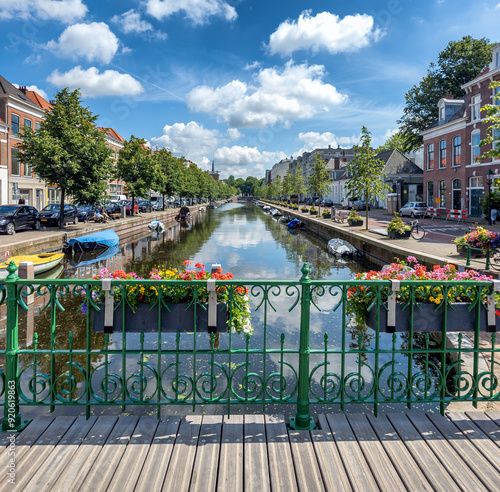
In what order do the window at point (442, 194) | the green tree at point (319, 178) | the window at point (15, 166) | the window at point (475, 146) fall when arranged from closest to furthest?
1. the window at point (475, 146)
2. the window at point (15, 166)
3. the window at point (442, 194)
4. the green tree at point (319, 178)

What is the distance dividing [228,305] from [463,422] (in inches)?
97.2

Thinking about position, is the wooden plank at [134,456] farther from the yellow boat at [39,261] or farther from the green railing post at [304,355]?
the yellow boat at [39,261]

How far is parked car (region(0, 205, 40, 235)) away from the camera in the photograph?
72.2 ft

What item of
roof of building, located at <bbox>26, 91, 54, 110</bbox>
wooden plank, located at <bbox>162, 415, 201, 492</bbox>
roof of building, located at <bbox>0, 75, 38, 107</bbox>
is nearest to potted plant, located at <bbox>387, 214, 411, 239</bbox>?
wooden plank, located at <bbox>162, 415, 201, 492</bbox>

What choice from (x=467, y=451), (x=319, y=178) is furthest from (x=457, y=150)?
(x=467, y=451)

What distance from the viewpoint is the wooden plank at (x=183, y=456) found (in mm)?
2830

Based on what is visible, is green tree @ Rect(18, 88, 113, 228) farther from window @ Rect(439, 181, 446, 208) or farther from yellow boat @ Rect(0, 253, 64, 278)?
window @ Rect(439, 181, 446, 208)

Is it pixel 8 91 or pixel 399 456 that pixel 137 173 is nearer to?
pixel 8 91

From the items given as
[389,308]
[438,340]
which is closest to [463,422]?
[389,308]

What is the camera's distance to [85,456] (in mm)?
3129

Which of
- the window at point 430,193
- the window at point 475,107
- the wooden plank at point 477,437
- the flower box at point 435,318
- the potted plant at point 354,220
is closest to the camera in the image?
the wooden plank at point 477,437

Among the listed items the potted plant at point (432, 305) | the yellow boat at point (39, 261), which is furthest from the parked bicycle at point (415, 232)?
the potted plant at point (432, 305)

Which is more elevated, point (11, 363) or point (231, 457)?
point (11, 363)

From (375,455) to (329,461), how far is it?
0.39 metres
